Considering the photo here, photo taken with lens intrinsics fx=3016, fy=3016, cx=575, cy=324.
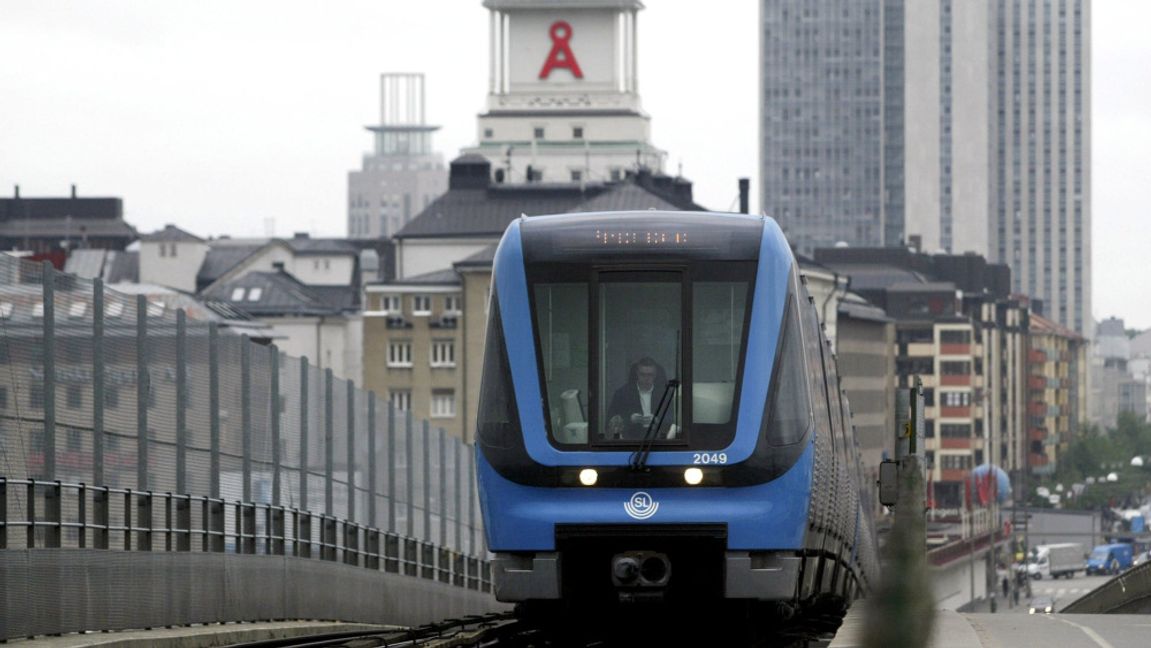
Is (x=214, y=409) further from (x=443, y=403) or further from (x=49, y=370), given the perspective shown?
(x=443, y=403)

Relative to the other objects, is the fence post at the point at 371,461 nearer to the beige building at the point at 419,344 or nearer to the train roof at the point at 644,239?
the train roof at the point at 644,239

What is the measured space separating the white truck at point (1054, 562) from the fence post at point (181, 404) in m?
135

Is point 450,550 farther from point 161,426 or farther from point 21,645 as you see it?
point 21,645

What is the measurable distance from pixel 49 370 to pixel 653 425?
4665mm

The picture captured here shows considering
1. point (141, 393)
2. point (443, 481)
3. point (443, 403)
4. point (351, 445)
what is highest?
point (141, 393)

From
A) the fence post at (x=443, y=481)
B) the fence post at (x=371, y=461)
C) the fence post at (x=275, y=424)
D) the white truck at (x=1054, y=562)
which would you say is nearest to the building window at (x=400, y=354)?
the white truck at (x=1054, y=562)

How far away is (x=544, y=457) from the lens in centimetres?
2119

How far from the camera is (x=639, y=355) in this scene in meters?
21.7

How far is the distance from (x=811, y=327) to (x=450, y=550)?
826 inches

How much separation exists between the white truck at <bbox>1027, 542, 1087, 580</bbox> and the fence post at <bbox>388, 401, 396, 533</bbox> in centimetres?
12262

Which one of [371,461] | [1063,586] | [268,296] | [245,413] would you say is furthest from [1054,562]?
[245,413]

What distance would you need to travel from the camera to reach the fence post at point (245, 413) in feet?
95.6

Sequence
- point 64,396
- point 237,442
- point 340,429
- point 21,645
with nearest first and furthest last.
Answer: point 21,645, point 64,396, point 237,442, point 340,429

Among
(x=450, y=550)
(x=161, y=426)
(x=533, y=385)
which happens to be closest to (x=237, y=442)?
(x=161, y=426)
